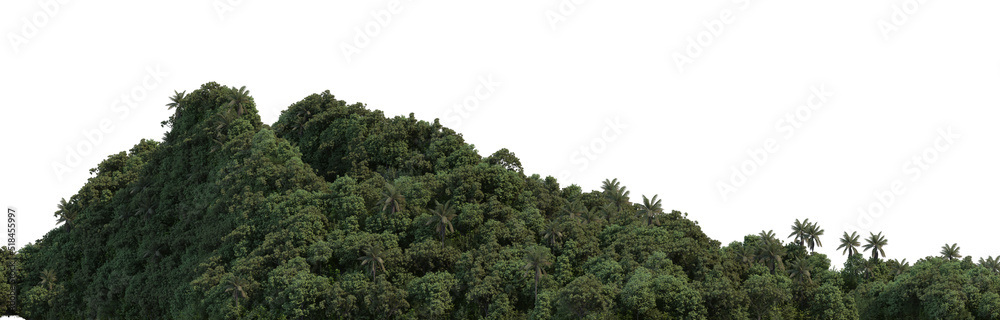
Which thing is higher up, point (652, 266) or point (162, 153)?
point (162, 153)

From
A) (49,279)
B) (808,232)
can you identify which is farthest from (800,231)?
(49,279)

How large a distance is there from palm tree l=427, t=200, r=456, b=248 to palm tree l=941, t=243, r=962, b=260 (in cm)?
4442

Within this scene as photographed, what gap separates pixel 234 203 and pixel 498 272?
83.2 feet

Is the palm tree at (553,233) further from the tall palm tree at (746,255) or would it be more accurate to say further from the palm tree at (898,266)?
the palm tree at (898,266)

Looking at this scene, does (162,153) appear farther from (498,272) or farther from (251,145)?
(498,272)

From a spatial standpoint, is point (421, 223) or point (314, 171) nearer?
point (421, 223)

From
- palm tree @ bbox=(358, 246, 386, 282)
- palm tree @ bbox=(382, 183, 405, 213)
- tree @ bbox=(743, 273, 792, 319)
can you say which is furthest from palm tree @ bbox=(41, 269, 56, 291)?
tree @ bbox=(743, 273, 792, 319)

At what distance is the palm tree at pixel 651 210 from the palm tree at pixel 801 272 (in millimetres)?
12110

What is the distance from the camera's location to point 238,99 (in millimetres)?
103438

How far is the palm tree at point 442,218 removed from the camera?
87875mm

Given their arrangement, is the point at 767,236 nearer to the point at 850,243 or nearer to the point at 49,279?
the point at 850,243

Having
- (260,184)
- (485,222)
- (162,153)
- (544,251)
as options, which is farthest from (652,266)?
(162,153)

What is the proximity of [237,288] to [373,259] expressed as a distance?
1074cm

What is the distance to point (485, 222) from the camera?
A: 296 ft
